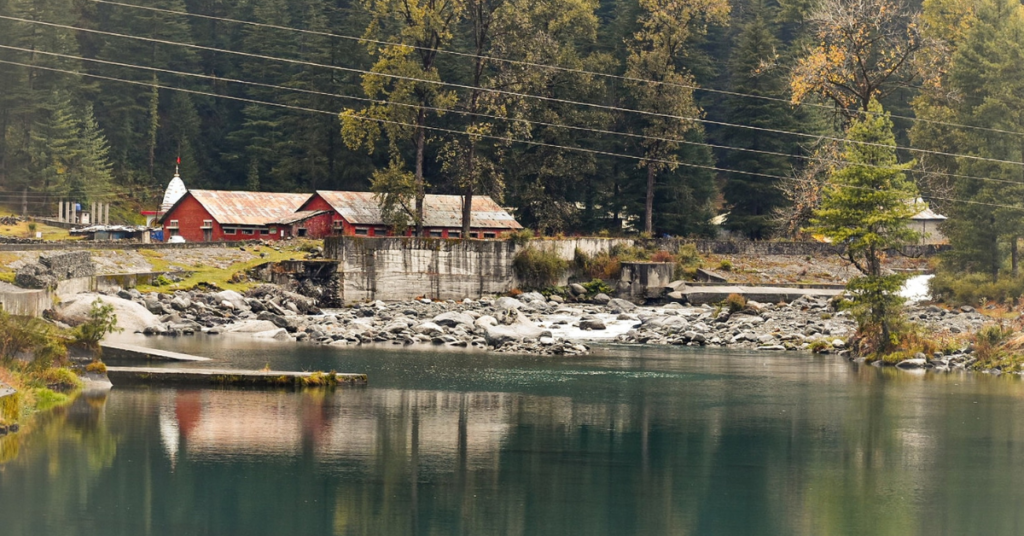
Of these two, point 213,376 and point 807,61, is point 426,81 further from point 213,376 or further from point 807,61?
point 213,376

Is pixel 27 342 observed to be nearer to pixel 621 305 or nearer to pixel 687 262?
pixel 621 305

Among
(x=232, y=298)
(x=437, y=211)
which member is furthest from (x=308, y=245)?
(x=232, y=298)

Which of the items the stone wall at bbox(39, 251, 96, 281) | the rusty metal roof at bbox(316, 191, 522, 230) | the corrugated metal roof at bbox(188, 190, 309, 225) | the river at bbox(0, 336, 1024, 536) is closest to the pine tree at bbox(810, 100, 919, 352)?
the river at bbox(0, 336, 1024, 536)

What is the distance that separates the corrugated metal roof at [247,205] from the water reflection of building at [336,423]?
45.2 meters

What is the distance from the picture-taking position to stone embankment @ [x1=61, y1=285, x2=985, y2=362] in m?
50.2

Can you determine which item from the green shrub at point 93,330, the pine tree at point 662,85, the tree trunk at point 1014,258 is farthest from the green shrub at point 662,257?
the green shrub at point 93,330

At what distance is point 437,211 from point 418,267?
12114 millimetres

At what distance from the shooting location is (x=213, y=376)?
34.9 meters

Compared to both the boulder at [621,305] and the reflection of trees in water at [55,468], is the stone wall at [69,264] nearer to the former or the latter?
the reflection of trees in water at [55,468]

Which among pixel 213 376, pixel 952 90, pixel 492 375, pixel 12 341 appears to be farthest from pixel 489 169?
pixel 12 341

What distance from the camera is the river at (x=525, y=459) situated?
2045 cm

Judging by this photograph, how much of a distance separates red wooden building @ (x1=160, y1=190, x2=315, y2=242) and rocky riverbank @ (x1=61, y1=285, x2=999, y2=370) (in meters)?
16.4

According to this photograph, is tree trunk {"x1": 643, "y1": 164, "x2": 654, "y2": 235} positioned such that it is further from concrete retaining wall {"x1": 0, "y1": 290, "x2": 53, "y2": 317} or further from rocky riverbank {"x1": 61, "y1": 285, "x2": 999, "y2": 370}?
A: concrete retaining wall {"x1": 0, "y1": 290, "x2": 53, "y2": 317}

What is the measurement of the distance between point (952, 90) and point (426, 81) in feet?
87.6
